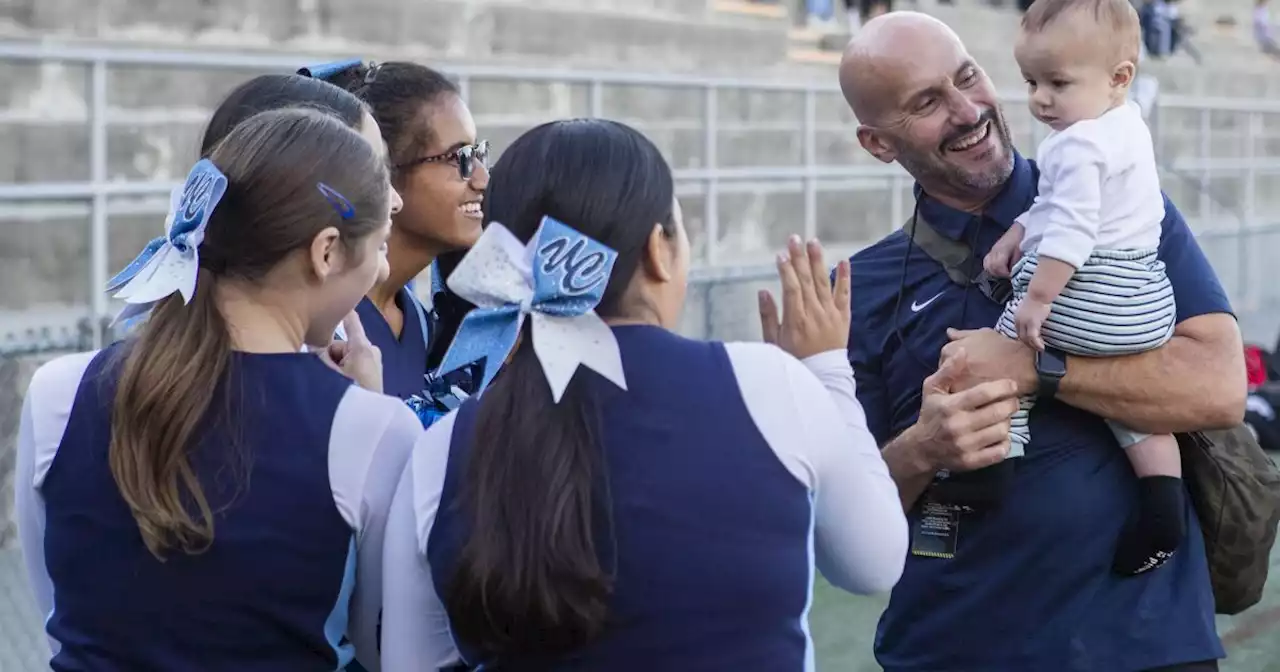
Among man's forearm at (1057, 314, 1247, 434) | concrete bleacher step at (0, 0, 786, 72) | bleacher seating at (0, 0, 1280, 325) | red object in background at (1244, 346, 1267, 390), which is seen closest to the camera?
man's forearm at (1057, 314, 1247, 434)

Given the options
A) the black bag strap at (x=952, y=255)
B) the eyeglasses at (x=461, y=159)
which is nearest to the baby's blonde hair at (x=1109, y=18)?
A: the black bag strap at (x=952, y=255)

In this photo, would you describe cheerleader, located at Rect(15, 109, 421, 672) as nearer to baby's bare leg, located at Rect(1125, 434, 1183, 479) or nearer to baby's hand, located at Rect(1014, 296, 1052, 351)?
baby's hand, located at Rect(1014, 296, 1052, 351)

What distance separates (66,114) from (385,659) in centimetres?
523

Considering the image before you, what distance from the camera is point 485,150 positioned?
328 cm

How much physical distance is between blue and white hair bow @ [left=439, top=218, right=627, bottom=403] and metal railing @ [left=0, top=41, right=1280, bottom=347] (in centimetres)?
357

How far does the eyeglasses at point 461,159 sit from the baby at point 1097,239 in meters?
1.02

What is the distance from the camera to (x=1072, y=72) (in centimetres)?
292

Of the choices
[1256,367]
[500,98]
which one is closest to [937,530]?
[1256,367]

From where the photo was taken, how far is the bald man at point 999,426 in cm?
272

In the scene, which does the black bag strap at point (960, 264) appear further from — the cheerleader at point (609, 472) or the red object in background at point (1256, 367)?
the red object in background at point (1256, 367)

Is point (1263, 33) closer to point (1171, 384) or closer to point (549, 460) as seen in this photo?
point (1171, 384)

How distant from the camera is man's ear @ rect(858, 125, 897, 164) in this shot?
3.12 meters

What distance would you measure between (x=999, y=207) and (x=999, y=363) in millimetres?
366

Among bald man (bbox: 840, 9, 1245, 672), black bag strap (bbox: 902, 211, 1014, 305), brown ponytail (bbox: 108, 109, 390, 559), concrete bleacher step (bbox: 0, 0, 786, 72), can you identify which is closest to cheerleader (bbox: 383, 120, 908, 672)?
brown ponytail (bbox: 108, 109, 390, 559)
